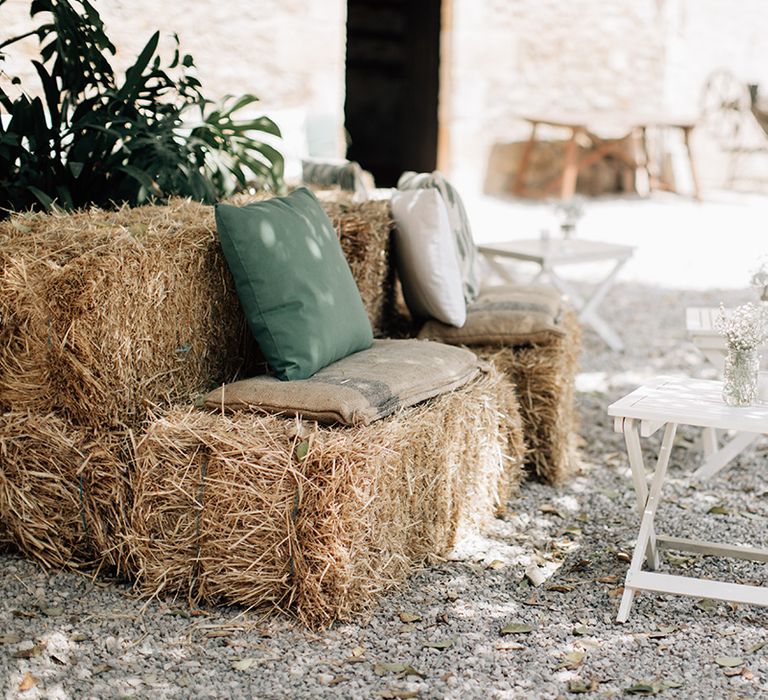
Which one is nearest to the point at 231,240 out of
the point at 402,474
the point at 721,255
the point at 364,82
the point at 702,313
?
the point at 402,474

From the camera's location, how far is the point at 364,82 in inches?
458

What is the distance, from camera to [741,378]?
265 centimetres

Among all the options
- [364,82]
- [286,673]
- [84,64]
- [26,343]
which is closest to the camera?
[286,673]

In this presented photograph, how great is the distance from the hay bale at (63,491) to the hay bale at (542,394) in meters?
1.34

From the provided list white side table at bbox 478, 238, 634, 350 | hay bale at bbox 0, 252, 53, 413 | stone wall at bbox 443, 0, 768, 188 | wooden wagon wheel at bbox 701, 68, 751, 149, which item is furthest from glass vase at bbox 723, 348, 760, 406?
wooden wagon wheel at bbox 701, 68, 751, 149

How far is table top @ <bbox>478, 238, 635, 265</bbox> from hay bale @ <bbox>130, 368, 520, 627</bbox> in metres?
2.13

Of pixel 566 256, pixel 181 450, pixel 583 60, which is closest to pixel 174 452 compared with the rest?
pixel 181 450

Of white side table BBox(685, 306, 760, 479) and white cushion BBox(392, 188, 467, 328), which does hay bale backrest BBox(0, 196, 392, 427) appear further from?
white side table BBox(685, 306, 760, 479)

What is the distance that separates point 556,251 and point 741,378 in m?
2.36

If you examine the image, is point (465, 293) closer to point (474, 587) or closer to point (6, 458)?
point (474, 587)

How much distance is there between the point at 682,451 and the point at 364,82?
840 centimetres

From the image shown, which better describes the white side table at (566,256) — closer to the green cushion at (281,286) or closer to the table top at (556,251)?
the table top at (556,251)

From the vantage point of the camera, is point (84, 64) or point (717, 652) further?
point (84, 64)

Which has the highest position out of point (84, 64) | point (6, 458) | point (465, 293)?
point (84, 64)
